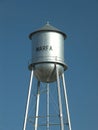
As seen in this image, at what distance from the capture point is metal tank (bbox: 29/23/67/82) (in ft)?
129

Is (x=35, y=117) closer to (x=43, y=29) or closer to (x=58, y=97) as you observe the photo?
(x=58, y=97)

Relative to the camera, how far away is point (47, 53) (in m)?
39.4

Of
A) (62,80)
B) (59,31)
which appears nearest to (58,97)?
(62,80)

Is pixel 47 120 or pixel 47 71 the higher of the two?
pixel 47 71

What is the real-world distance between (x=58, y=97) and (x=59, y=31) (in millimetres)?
4913

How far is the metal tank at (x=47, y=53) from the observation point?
3931 centimetres

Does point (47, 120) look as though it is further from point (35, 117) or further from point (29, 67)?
point (29, 67)

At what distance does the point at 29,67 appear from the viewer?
4031cm

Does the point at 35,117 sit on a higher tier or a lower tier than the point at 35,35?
lower
